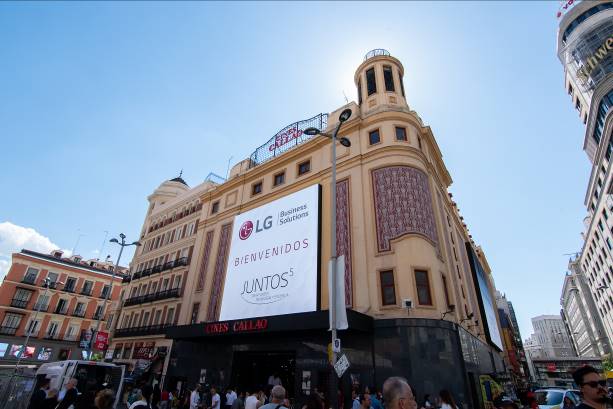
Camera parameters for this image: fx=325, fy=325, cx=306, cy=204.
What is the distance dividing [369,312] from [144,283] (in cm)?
2893

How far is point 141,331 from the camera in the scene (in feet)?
104

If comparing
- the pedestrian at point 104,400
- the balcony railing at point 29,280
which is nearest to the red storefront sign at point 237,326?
the pedestrian at point 104,400

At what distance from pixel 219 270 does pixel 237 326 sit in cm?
830

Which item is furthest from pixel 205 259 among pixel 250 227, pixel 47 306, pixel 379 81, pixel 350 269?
pixel 47 306

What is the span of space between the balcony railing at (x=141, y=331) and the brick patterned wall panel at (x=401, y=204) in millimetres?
21820

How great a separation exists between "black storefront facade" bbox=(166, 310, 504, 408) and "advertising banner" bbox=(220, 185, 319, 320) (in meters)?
1.71

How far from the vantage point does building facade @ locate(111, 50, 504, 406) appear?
15719 mm

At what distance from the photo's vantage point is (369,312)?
1706 centimetres

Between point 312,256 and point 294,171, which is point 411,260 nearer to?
point 312,256

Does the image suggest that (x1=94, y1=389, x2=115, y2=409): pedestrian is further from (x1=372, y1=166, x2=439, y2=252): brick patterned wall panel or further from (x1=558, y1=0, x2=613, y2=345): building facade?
(x1=558, y1=0, x2=613, y2=345): building facade

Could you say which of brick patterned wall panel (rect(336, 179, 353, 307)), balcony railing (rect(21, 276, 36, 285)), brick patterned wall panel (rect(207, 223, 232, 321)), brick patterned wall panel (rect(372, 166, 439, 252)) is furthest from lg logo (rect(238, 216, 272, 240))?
balcony railing (rect(21, 276, 36, 285))

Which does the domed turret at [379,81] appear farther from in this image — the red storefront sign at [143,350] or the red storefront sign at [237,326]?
the red storefront sign at [143,350]

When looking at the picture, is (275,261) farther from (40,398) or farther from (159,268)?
(159,268)

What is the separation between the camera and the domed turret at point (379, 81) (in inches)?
960
